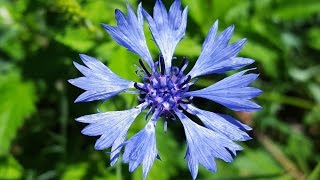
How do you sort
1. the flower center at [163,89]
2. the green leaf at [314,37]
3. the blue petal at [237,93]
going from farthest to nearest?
the green leaf at [314,37] → the flower center at [163,89] → the blue petal at [237,93]

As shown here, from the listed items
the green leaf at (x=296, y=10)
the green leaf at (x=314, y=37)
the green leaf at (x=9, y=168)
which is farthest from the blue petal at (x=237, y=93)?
the green leaf at (x=314, y=37)

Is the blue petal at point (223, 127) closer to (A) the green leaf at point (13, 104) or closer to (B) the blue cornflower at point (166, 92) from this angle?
(B) the blue cornflower at point (166, 92)

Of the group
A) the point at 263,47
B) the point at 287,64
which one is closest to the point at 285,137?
the point at 287,64

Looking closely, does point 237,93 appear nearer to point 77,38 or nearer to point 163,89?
point 163,89

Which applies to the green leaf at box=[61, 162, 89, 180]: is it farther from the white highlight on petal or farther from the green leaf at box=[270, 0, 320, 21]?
the green leaf at box=[270, 0, 320, 21]

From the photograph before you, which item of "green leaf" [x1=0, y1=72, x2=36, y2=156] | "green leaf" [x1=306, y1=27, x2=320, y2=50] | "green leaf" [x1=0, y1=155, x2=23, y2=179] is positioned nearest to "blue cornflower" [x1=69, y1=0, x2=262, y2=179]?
"green leaf" [x1=0, y1=72, x2=36, y2=156]

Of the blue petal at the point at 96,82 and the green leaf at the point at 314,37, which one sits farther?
the green leaf at the point at 314,37

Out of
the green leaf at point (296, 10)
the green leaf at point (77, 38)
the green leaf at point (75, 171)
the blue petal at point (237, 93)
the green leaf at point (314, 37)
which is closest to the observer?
the blue petal at point (237, 93)

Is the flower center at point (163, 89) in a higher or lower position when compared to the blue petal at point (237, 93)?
higher

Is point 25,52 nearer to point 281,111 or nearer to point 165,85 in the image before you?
point 165,85
